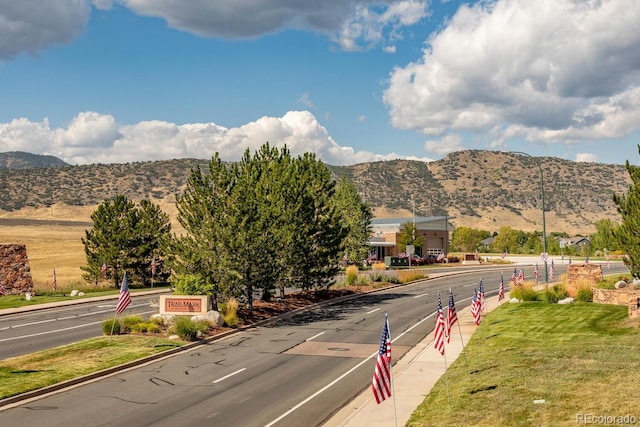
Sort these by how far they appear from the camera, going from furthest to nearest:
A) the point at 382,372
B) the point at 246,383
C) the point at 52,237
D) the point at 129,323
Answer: the point at 52,237, the point at 129,323, the point at 246,383, the point at 382,372

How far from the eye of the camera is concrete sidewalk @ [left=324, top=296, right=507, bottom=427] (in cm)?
1512

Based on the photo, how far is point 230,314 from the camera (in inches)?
1188

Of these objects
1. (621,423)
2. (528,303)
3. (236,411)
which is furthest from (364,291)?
(621,423)

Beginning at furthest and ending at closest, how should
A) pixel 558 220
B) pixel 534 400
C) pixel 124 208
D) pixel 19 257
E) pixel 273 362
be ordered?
pixel 558 220, pixel 124 208, pixel 19 257, pixel 273 362, pixel 534 400

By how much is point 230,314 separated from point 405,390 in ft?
45.8

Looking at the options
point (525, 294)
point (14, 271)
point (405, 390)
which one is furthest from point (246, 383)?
point (14, 271)

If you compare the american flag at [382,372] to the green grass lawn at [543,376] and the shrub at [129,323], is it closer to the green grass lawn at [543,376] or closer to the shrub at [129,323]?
the green grass lawn at [543,376]

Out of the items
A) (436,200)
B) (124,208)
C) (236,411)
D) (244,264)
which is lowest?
(236,411)

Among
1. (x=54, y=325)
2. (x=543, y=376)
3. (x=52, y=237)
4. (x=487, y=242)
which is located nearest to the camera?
(x=543, y=376)

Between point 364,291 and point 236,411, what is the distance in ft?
101

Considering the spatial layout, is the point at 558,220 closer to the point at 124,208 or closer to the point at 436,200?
the point at 436,200

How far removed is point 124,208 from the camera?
5381 cm

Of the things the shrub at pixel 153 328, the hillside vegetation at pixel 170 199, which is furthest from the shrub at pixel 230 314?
the hillside vegetation at pixel 170 199

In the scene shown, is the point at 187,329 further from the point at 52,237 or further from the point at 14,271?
the point at 52,237
